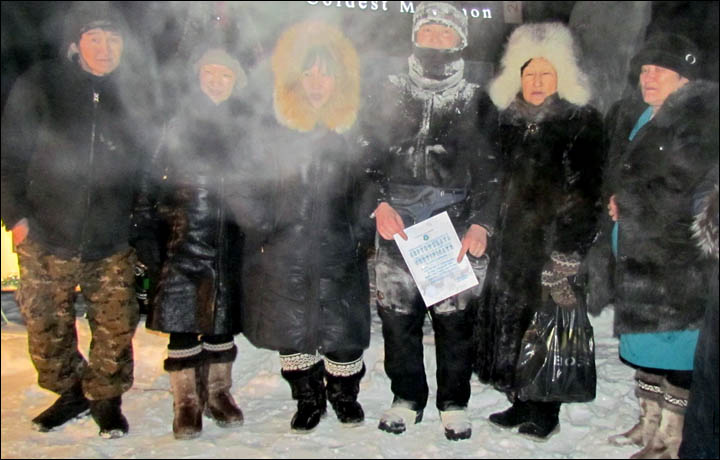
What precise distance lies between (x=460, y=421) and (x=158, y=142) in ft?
5.05

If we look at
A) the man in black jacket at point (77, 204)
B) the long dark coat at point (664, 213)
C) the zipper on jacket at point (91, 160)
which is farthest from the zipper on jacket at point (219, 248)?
the long dark coat at point (664, 213)

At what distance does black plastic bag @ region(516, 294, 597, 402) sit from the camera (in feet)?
Result: 7.69

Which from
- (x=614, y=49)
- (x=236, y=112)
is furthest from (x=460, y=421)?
(x=614, y=49)

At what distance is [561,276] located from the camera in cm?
230

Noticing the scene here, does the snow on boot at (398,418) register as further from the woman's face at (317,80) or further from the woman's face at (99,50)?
the woman's face at (99,50)

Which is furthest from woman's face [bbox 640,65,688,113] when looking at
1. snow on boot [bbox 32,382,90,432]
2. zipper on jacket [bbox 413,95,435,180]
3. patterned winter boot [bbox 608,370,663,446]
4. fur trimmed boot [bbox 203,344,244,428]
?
snow on boot [bbox 32,382,90,432]

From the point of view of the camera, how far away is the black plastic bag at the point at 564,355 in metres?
2.34

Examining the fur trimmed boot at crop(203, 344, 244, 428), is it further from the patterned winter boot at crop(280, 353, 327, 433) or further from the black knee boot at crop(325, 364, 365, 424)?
the black knee boot at crop(325, 364, 365, 424)

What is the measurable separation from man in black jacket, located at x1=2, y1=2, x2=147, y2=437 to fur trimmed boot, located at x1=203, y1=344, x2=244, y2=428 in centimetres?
31

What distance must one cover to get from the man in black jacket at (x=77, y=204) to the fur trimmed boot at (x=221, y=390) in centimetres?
31

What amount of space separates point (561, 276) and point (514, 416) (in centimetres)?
63

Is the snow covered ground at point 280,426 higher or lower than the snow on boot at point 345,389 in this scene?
lower

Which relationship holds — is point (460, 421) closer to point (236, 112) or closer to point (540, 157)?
point (540, 157)

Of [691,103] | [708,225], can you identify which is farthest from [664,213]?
[691,103]
